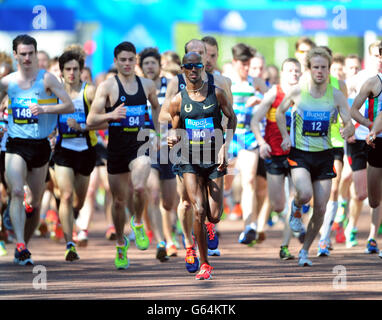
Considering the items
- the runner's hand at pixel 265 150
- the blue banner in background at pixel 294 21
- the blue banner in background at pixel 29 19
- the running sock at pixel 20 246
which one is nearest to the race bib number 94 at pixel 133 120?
the runner's hand at pixel 265 150

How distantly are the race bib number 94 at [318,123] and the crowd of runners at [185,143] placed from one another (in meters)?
0.01

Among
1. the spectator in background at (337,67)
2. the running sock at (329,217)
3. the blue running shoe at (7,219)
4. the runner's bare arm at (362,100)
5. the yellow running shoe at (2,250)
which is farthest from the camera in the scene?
the spectator in background at (337,67)

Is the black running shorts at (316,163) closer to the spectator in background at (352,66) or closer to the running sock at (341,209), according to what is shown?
the running sock at (341,209)

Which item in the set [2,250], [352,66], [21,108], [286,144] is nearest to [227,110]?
[286,144]

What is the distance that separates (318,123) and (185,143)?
1842 millimetres

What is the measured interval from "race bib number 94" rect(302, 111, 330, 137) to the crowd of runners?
0.04ft

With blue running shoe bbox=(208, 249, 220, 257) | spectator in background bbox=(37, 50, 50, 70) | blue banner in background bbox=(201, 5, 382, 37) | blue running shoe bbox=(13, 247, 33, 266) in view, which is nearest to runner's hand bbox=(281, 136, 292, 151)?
blue running shoe bbox=(208, 249, 220, 257)

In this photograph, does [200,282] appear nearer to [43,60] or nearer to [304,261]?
[304,261]

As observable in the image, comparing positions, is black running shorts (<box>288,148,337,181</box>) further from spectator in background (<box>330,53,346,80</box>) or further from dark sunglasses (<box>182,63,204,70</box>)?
spectator in background (<box>330,53,346,80</box>)

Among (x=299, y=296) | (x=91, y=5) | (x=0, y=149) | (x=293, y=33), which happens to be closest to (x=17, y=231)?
(x=0, y=149)

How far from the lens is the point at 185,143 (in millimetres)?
10398

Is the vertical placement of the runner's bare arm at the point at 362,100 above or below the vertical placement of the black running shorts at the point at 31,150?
above

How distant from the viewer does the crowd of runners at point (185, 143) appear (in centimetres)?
1037

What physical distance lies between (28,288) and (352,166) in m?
5.31
